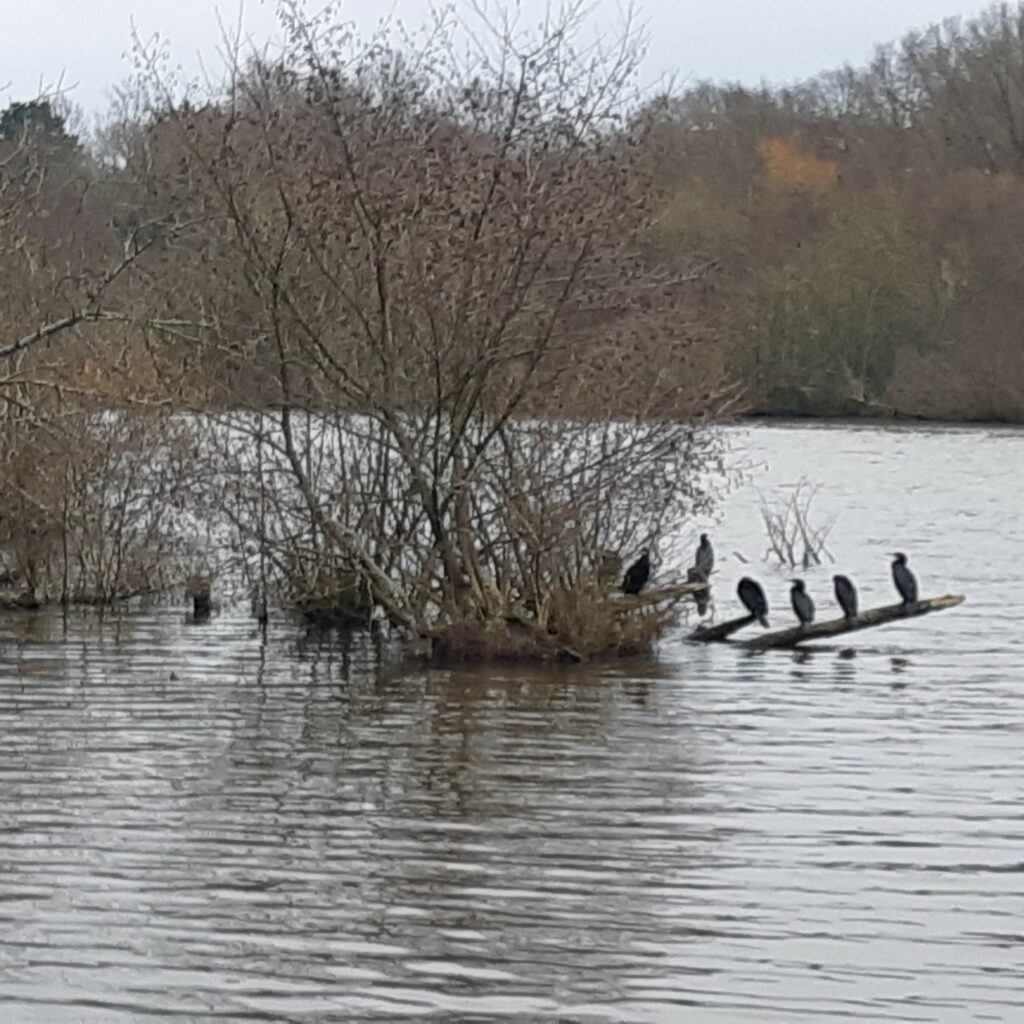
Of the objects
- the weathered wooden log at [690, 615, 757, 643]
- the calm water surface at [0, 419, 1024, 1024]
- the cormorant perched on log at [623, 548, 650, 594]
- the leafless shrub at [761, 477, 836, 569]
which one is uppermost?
the leafless shrub at [761, 477, 836, 569]

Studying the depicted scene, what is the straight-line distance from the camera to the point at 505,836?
997cm

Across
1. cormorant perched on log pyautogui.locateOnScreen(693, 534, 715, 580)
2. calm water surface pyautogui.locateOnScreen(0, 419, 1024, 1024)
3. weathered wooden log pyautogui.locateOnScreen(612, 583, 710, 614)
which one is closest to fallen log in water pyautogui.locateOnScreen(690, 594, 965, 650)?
calm water surface pyautogui.locateOnScreen(0, 419, 1024, 1024)

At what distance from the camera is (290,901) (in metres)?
8.59

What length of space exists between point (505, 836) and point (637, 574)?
7256mm

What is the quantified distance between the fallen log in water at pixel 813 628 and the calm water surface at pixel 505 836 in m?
0.34

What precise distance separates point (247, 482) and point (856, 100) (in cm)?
6115

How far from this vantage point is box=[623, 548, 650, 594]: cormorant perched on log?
17000mm

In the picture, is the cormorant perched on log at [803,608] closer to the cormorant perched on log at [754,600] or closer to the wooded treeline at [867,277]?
the cormorant perched on log at [754,600]

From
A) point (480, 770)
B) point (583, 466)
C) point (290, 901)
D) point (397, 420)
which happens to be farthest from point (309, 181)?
point (290, 901)

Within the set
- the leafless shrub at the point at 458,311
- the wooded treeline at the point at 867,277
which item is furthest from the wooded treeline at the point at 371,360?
the wooded treeline at the point at 867,277

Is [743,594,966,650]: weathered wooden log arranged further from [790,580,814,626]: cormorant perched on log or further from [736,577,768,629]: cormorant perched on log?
[736,577,768,629]: cormorant perched on log

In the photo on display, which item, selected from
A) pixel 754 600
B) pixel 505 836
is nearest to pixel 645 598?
pixel 754 600

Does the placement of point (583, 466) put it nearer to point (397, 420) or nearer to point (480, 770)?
point (397, 420)

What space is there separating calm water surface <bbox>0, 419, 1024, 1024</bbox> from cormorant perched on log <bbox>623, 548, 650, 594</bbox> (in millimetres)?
683
